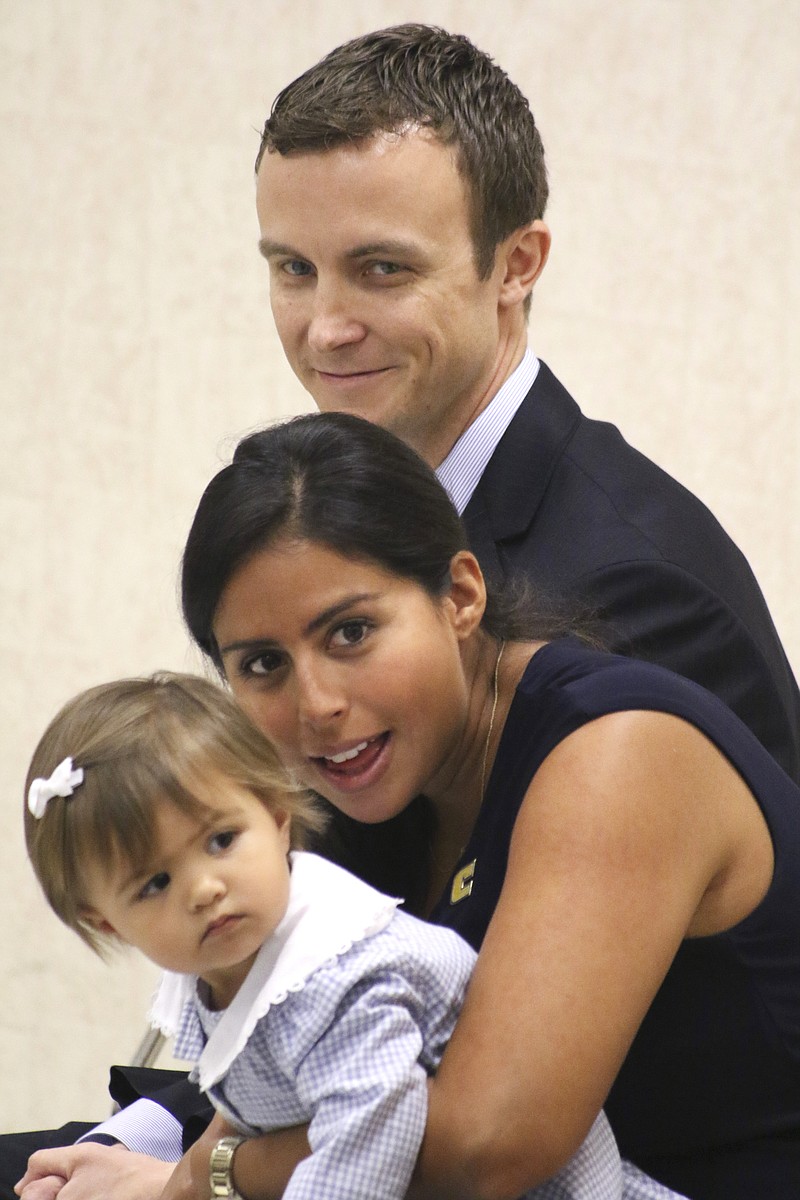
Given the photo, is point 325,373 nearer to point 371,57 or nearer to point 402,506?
point 371,57

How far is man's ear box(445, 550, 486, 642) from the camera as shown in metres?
1.75

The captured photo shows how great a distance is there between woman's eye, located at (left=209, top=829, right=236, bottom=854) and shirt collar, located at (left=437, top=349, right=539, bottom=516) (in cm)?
92

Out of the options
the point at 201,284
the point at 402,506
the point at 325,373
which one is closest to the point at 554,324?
the point at 201,284

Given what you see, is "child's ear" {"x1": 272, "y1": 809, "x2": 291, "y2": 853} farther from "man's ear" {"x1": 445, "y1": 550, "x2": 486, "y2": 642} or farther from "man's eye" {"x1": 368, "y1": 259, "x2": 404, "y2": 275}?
"man's eye" {"x1": 368, "y1": 259, "x2": 404, "y2": 275}

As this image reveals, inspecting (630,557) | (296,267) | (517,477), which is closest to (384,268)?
(296,267)

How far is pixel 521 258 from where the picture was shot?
2.53 m

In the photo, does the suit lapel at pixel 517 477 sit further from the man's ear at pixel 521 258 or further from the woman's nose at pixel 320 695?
the woman's nose at pixel 320 695

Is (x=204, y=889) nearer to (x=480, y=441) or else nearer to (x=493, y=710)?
(x=493, y=710)

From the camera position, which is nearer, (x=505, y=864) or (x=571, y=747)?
(x=571, y=747)

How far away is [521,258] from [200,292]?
149 cm

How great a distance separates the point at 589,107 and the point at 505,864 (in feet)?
8.66

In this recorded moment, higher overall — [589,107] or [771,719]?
[589,107]

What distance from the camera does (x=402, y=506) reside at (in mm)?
1685

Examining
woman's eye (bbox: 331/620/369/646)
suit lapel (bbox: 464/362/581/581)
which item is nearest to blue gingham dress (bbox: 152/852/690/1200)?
woman's eye (bbox: 331/620/369/646)
